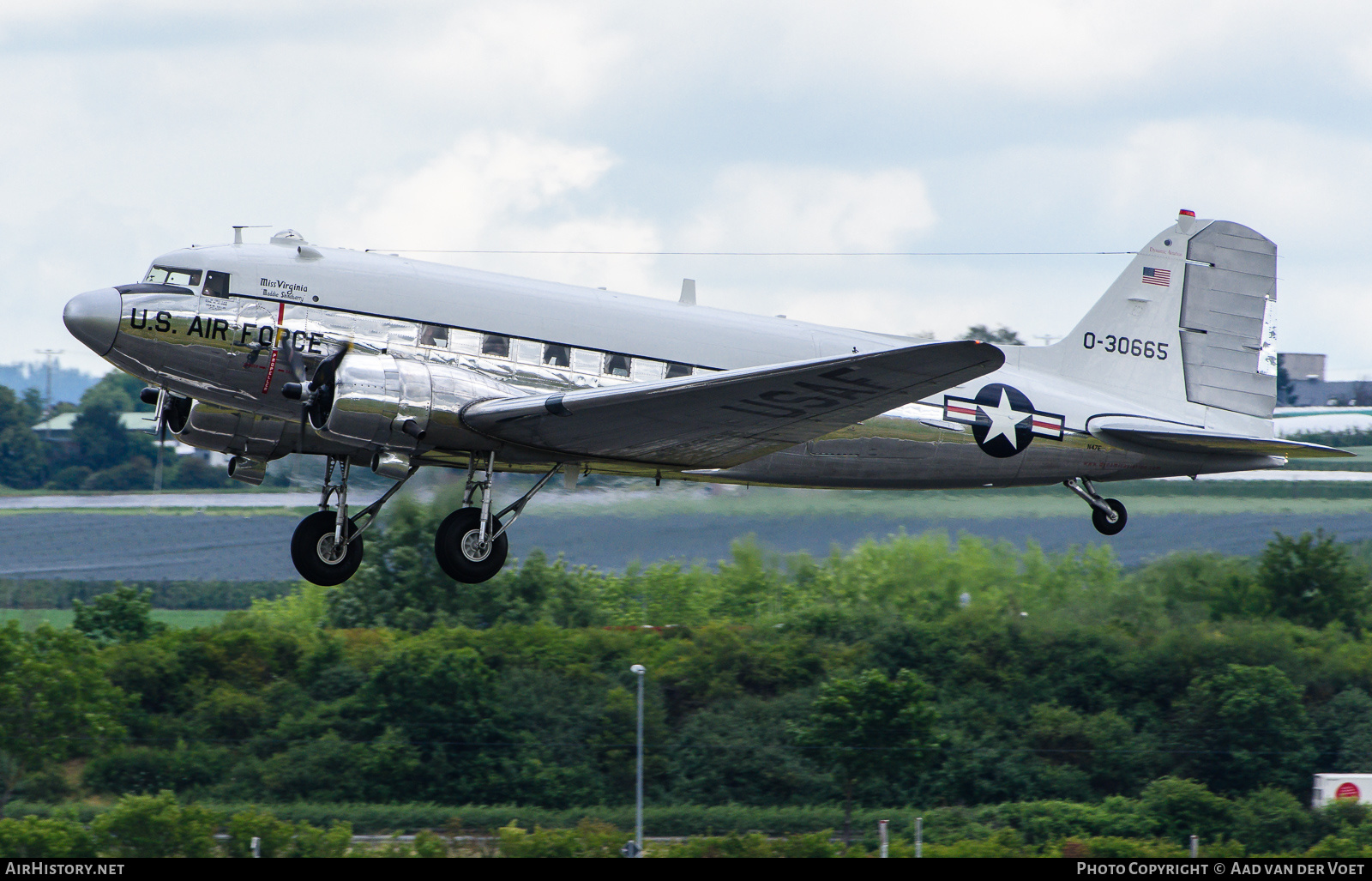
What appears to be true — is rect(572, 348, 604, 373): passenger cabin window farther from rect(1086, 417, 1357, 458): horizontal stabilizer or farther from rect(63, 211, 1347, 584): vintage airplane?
rect(1086, 417, 1357, 458): horizontal stabilizer

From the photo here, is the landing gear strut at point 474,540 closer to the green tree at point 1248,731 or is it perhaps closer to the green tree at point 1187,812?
the green tree at point 1187,812

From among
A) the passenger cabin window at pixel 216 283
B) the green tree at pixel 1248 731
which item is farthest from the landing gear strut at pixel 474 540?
the green tree at pixel 1248 731

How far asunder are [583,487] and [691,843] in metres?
25.4

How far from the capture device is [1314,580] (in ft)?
205

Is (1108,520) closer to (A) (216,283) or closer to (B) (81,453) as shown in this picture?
(A) (216,283)

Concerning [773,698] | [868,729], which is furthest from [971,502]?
[773,698]

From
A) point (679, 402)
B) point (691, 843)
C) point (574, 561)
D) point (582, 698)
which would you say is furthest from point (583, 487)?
point (582, 698)

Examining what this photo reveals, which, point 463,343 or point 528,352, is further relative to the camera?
point 528,352

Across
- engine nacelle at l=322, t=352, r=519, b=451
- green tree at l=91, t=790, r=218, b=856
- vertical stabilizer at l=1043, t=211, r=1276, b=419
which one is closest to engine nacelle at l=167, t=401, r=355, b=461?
engine nacelle at l=322, t=352, r=519, b=451

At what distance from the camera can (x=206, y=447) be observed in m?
16.4

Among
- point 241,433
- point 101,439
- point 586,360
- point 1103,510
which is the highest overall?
point 101,439

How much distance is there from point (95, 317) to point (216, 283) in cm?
126

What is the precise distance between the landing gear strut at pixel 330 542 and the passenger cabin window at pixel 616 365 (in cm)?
242

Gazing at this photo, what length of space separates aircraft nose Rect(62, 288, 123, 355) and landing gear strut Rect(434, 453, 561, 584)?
391 cm
